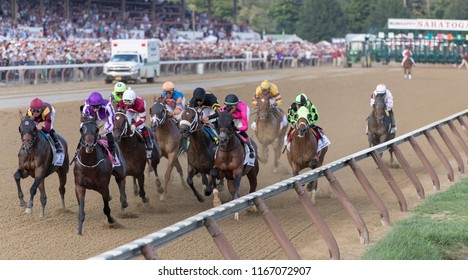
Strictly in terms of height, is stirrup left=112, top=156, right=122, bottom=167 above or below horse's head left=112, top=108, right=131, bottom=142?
below

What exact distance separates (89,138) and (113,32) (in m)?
36.7

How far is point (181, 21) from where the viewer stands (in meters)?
57.0

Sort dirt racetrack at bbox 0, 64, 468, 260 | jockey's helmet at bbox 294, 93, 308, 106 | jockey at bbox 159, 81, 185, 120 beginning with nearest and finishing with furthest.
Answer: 1. dirt racetrack at bbox 0, 64, 468, 260
2. jockey's helmet at bbox 294, 93, 308, 106
3. jockey at bbox 159, 81, 185, 120

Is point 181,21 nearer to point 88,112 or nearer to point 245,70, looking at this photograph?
point 245,70

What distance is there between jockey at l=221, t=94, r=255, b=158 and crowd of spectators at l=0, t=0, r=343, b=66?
67.0 ft

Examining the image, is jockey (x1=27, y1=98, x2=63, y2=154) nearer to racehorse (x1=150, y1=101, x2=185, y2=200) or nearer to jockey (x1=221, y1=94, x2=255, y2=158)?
racehorse (x1=150, y1=101, x2=185, y2=200)

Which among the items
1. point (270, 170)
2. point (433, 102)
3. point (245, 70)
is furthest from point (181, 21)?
point (270, 170)

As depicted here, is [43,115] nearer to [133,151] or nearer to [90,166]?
[133,151]

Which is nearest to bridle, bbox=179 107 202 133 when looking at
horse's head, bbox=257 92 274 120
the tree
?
horse's head, bbox=257 92 274 120

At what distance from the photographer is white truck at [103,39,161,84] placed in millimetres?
35000

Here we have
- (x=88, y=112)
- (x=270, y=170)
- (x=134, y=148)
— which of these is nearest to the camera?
(x=88, y=112)

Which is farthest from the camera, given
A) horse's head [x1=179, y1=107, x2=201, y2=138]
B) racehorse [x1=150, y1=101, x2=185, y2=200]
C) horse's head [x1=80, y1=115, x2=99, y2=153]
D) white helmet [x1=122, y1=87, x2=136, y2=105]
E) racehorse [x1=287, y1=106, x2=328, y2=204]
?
racehorse [x1=150, y1=101, x2=185, y2=200]

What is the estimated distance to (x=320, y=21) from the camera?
293 feet

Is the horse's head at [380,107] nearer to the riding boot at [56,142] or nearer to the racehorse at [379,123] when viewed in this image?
the racehorse at [379,123]
